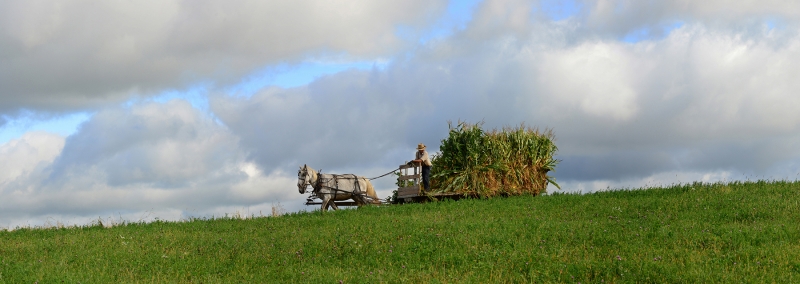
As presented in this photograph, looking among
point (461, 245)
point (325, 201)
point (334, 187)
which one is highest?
point (334, 187)

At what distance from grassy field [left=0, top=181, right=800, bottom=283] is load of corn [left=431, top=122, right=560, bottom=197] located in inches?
121

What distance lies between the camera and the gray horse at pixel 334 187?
2723 cm

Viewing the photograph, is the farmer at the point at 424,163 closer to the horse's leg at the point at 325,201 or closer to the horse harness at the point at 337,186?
the horse harness at the point at 337,186

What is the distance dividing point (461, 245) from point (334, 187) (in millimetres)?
11612

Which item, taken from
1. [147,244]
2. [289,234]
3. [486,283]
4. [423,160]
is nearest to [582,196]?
[423,160]

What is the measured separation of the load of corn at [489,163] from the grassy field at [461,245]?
3.06 m

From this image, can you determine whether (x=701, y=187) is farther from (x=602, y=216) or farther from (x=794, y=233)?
(x=794, y=233)

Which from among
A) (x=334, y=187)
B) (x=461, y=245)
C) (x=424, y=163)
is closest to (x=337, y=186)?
(x=334, y=187)

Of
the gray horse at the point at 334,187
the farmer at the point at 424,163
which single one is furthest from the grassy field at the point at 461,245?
the farmer at the point at 424,163

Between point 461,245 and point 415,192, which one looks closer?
point 461,245

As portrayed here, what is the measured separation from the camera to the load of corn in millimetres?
27922

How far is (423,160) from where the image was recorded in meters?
27.5

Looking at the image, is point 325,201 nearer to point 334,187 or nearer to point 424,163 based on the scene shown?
point 334,187

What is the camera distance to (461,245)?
16938 millimetres
